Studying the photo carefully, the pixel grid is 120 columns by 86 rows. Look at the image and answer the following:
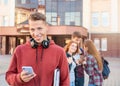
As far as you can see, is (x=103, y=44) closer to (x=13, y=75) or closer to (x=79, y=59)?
(x=79, y=59)

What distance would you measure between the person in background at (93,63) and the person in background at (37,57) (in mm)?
2850

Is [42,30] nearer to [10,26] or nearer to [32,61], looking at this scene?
[32,61]

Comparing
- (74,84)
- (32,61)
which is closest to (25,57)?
(32,61)

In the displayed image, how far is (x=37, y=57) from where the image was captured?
2869mm

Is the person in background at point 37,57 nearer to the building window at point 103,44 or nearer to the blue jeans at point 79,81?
the blue jeans at point 79,81

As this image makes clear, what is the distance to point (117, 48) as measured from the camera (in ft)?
159

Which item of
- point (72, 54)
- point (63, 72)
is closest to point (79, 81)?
point (72, 54)

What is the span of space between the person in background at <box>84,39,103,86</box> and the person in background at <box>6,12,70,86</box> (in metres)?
2.85

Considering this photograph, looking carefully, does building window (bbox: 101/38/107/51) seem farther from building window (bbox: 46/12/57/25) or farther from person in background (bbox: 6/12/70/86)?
person in background (bbox: 6/12/70/86)

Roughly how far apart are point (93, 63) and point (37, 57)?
3049mm

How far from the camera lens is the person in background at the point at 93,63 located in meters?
5.74

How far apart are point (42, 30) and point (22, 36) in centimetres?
4938

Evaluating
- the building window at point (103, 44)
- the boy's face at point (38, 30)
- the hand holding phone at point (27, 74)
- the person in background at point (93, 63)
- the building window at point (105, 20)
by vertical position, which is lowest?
the building window at point (103, 44)

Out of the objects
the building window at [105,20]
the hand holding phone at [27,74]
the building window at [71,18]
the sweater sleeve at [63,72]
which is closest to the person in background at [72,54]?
the sweater sleeve at [63,72]
